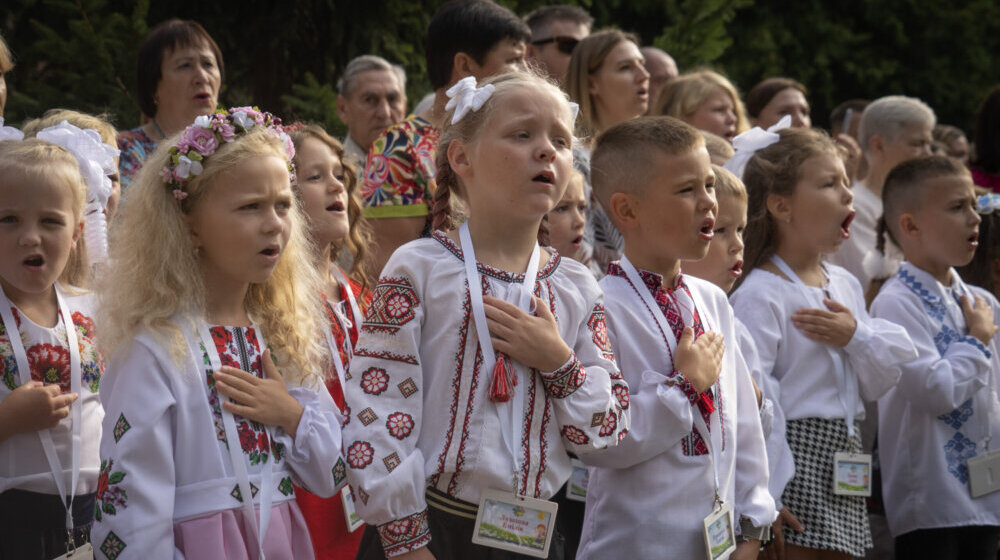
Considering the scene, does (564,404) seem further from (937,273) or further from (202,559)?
(937,273)

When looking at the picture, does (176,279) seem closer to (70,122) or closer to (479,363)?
(479,363)

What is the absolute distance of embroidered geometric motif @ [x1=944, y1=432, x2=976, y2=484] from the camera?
187 inches

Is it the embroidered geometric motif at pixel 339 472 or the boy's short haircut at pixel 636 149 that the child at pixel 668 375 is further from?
the embroidered geometric motif at pixel 339 472

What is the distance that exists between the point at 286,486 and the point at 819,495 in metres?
2.23

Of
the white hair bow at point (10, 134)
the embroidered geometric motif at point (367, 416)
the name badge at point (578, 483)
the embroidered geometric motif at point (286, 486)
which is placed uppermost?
the white hair bow at point (10, 134)

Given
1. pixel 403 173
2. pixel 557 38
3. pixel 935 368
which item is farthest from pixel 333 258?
pixel 935 368

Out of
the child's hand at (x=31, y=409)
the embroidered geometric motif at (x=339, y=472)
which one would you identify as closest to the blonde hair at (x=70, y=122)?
the child's hand at (x=31, y=409)

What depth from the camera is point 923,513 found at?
4719 millimetres

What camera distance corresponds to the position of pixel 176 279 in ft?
9.73

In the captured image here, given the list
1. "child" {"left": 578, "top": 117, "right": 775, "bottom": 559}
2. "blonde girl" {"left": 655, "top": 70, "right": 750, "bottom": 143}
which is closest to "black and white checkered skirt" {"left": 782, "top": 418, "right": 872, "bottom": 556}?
"child" {"left": 578, "top": 117, "right": 775, "bottom": 559}

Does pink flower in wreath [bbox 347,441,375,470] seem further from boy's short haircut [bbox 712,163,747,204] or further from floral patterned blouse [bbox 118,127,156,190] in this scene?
floral patterned blouse [bbox 118,127,156,190]

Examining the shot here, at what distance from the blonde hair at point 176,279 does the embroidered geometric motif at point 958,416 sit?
3.08m

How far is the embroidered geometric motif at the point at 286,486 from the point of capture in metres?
2.96

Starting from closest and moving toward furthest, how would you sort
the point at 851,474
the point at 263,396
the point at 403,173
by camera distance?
the point at 263,396 → the point at 851,474 → the point at 403,173
